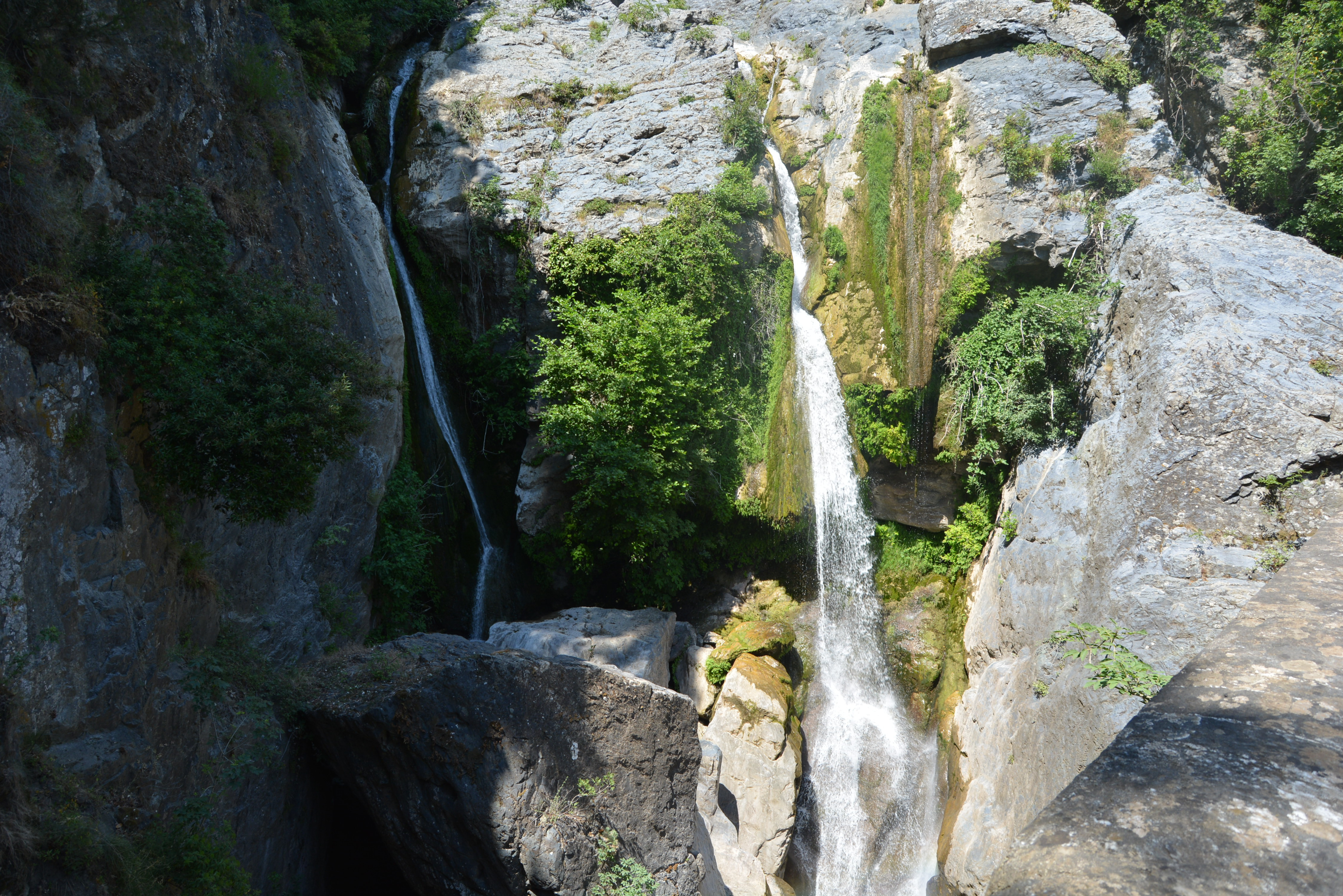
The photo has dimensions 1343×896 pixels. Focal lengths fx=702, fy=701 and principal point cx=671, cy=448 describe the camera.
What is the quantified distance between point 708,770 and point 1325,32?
14.3 m

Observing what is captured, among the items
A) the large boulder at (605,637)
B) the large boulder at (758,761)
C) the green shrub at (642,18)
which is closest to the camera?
the large boulder at (758,761)

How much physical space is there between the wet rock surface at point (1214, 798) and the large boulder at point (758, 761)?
7876 mm

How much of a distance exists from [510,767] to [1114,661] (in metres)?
5.85

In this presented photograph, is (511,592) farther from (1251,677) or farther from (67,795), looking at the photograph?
(1251,677)

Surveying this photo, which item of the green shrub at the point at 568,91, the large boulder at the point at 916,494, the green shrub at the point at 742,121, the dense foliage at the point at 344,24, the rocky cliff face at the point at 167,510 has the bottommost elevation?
the large boulder at the point at 916,494

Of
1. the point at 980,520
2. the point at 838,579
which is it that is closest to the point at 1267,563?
the point at 980,520

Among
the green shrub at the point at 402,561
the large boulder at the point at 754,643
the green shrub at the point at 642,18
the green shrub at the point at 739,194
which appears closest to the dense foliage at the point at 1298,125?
→ the green shrub at the point at 739,194

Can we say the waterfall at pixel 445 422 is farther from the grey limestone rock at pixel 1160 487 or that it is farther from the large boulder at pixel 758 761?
the grey limestone rock at pixel 1160 487

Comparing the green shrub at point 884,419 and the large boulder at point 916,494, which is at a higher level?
the green shrub at point 884,419

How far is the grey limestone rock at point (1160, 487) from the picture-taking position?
681cm

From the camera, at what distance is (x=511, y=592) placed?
11.9 m

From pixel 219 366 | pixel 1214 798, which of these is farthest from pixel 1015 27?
pixel 1214 798

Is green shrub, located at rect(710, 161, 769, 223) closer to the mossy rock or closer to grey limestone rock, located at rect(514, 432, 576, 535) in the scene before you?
grey limestone rock, located at rect(514, 432, 576, 535)

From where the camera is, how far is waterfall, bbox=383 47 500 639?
11.4 metres
